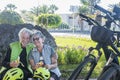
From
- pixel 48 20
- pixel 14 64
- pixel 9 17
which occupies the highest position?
pixel 14 64

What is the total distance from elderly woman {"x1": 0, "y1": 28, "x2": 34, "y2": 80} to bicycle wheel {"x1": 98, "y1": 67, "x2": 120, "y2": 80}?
64.6 inches

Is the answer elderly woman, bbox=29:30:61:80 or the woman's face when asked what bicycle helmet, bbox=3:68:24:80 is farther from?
the woman's face

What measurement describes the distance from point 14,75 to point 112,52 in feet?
5.20

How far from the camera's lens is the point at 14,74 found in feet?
17.5

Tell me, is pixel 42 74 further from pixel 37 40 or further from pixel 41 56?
pixel 37 40

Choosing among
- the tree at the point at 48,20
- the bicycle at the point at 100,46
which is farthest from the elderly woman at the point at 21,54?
the tree at the point at 48,20

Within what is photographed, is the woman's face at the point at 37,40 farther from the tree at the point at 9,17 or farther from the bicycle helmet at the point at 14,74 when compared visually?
the tree at the point at 9,17

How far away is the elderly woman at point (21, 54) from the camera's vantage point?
534cm

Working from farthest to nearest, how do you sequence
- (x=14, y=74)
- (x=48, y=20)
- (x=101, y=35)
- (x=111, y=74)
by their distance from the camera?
(x=48, y=20), (x=14, y=74), (x=101, y=35), (x=111, y=74)

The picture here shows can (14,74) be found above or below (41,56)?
below

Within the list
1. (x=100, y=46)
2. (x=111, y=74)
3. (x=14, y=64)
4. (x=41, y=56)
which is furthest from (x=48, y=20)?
(x=111, y=74)

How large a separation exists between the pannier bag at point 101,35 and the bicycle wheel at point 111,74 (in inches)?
11.9

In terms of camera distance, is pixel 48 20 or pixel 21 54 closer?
pixel 21 54

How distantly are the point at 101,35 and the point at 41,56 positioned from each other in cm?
154
